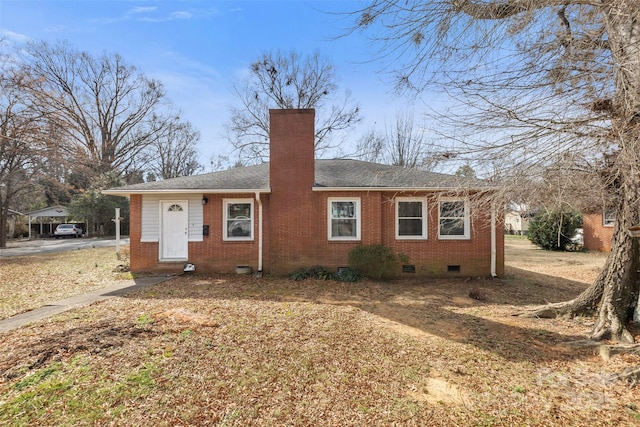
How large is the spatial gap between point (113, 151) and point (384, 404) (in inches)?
1617

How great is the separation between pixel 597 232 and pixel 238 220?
67.5 feet

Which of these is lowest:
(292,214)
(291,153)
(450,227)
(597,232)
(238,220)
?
(597,232)

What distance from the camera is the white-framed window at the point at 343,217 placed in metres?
10.2

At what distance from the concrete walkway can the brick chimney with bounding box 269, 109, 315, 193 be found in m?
4.82

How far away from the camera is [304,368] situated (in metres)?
3.86

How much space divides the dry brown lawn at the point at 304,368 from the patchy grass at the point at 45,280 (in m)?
1.85

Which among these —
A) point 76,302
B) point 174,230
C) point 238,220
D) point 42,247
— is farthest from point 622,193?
point 42,247

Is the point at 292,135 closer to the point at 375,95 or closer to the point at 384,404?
the point at 375,95

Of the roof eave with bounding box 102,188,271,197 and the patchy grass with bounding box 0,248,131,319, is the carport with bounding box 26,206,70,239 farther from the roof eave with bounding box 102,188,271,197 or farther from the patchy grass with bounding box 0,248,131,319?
the roof eave with bounding box 102,188,271,197

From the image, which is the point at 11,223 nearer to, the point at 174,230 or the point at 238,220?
the point at 174,230

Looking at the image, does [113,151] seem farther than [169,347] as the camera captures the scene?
Yes

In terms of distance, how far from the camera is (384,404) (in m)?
3.16

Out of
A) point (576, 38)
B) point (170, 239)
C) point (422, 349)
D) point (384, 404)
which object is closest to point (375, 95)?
point (576, 38)

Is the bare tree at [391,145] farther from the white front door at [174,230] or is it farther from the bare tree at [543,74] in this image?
the bare tree at [543,74]
